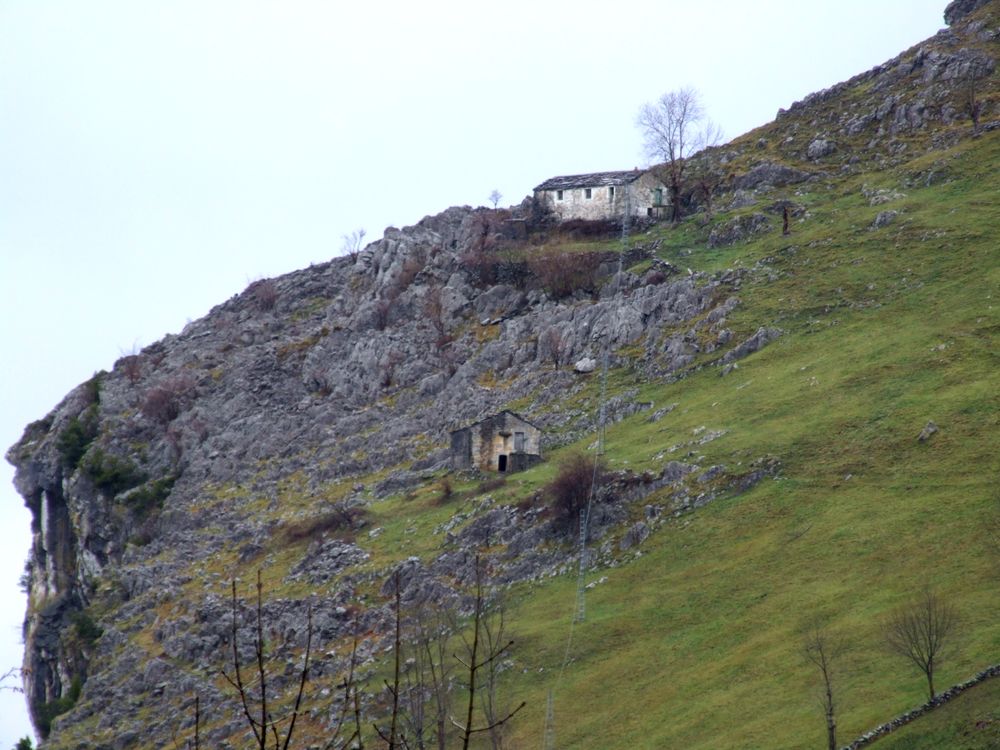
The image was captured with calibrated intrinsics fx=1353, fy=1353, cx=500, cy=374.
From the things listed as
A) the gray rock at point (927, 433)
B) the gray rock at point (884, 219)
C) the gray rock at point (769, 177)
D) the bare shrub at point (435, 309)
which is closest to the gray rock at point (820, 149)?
the gray rock at point (769, 177)

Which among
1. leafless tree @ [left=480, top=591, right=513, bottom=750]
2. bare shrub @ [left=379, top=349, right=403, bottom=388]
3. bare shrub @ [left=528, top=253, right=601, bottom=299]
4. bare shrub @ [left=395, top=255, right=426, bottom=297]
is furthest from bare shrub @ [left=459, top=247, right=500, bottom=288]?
leafless tree @ [left=480, top=591, right=513, bottom=750]

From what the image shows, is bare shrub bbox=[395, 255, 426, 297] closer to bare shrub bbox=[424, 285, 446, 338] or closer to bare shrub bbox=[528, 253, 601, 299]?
bare shrub bbox=[424, 285, 446, 338]

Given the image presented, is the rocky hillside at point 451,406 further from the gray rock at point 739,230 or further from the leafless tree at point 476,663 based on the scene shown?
the leafless tree at point 476,663

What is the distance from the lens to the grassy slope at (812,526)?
47.4m

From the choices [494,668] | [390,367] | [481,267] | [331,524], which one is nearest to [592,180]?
[481,267]

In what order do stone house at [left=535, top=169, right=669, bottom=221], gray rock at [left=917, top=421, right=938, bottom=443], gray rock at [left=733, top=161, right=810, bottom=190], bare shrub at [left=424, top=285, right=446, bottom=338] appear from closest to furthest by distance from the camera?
1. gray rock at [left=917, top=421, right=938, bottom=443]
2. bare shrub at [left=424, top=285, right=446, bottom=338]
3. gray rock at [left=733, top=161, right=810, bottom=190]
4. stone house at [left=535, top=169, right=669, bottom=221]

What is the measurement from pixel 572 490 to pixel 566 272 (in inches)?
1453

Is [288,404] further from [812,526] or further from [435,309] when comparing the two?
[812,526]

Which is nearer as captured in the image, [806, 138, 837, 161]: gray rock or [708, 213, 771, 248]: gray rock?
[708, 213, 771, 248]: gray rock

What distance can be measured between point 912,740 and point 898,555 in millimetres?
15424

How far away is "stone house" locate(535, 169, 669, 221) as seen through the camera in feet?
367

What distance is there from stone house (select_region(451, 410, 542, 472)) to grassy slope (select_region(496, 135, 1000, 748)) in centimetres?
559

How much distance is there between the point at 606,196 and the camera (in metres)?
113

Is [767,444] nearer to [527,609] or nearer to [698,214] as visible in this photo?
[527,609]
